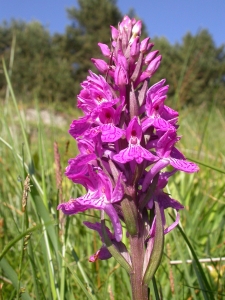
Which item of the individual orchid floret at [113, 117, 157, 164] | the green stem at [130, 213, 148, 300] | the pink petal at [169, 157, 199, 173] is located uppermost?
the individual orchid floret at [113, 117, 157, 164]

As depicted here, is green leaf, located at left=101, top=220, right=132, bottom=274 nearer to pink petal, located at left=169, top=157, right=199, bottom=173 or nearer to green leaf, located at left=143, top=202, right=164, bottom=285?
green leaf, located at left=143, top=202, right=164, bottom=285

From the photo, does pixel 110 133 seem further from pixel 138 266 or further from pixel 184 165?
pixel 138 266

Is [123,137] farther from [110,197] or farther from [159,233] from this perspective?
[159,233]

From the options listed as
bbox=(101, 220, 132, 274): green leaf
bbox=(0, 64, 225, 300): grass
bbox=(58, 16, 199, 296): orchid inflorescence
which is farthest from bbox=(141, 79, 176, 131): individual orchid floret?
bbox=(101, 220, 132, 274): green leaf

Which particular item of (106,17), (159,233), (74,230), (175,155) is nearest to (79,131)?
(175,155)

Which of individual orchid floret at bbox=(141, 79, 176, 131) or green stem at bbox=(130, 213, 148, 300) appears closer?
green stem at bbox=(130, 213, 148, 300)

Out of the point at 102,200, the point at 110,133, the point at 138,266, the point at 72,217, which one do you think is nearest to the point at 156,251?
the point at 138,266

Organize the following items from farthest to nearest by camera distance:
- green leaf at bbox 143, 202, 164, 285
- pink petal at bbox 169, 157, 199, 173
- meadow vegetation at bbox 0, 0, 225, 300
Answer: meadow vegetation at bbox 0, 0, 225, 300
pink petal at bbox 169, 157, 199, 173
green leaf at bbox 143, 202, 164, 285

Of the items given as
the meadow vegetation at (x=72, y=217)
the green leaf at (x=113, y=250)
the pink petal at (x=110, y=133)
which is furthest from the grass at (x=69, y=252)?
the pink petal at (x=110, y=133)
